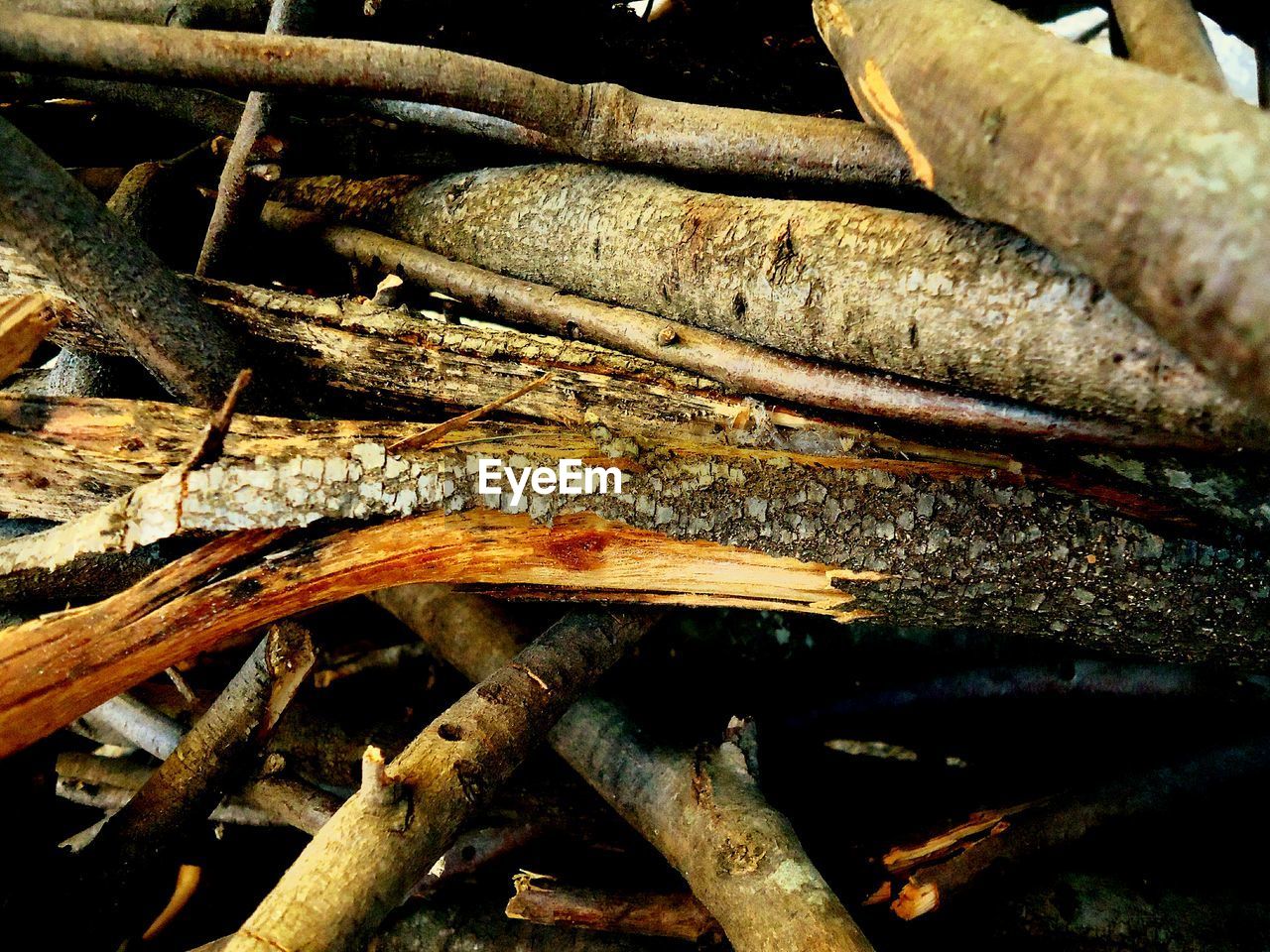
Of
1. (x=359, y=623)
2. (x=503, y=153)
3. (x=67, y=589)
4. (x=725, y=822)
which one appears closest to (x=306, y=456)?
(x=67, y=589)

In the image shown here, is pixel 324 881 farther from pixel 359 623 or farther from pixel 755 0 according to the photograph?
pixel 755 0

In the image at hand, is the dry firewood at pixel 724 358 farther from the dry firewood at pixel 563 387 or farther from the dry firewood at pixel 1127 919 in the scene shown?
the dry firewood at pixel 1127 919

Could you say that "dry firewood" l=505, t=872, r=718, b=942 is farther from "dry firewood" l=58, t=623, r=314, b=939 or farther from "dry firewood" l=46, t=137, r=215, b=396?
"dry firewood" l=46, t=137, r=215, b=396

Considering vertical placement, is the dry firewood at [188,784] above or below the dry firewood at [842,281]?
below

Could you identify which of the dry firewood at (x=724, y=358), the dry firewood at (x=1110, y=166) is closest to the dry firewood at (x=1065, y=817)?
the dry firewood at (x=724, y=358)

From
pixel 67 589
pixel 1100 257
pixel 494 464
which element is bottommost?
pixel 67 589
